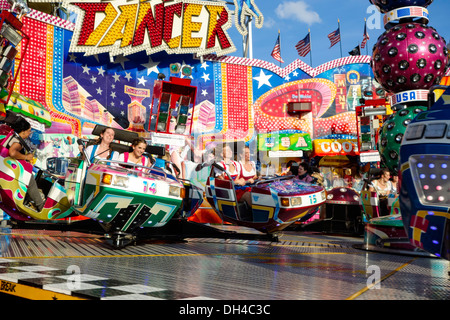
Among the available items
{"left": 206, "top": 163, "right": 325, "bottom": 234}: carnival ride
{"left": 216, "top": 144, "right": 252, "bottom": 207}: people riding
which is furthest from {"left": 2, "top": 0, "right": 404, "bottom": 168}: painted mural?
{"left": 206, "top": 163, "right": 325, "bottom": 234}: carnival ride

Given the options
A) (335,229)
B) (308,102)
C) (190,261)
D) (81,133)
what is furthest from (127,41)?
(190,261)

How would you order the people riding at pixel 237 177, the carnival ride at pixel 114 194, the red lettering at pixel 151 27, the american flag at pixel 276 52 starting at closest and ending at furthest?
the carnival ride at pixel 114 194 → the people riding at pixel 237 177 → the red lettering at pixel 151 27 → the american flag at pixel 276 52

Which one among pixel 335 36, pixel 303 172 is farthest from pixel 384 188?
pixel 335 36

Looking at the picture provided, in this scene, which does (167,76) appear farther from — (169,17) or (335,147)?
(335,147)

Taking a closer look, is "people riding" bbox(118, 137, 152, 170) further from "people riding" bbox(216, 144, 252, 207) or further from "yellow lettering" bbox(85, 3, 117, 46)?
"yellow lettering" bbox(85, 3, 117, 46)

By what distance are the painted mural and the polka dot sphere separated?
630cm

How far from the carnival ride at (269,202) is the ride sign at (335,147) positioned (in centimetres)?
793

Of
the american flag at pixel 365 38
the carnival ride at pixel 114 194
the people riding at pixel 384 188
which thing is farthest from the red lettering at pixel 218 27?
the american flag at pixel 365 38

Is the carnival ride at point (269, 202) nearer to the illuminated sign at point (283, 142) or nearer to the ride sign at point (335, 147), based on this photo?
the illuminated sign at point (283, 142)

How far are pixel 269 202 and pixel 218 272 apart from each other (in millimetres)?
2531

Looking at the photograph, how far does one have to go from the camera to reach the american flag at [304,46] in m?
17.2

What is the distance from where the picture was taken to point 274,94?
13781 mm

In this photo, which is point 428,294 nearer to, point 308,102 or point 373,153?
point 373,153

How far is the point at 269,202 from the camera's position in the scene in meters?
5.48
